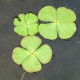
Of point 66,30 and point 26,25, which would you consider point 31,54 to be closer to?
point 26,25

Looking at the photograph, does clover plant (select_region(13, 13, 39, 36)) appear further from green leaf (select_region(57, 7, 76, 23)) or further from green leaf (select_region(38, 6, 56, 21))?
green leaf (select_region(57, 7, 76, 23))

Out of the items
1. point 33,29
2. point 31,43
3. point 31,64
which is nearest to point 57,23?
point 33,29

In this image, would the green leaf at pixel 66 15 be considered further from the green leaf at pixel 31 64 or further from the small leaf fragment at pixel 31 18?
the green leaf at pixel 31 64

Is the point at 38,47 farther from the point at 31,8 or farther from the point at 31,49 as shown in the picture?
the point at 31,8

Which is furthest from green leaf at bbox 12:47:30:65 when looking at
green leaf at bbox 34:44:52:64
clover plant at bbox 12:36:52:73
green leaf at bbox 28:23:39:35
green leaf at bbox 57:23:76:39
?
green leaf at bbox 57:23:76:39

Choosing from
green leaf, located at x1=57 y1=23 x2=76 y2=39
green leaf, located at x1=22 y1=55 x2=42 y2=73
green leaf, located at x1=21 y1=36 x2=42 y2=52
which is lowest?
green leaf, located at x1=22 y1=55 x2=42 y2=73

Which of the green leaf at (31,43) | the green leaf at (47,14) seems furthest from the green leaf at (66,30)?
the green leaf at (31,43)

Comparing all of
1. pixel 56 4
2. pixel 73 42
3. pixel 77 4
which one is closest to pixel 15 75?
pixel 73 42
